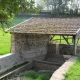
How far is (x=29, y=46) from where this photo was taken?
15.7 meters

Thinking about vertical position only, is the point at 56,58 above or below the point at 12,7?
below

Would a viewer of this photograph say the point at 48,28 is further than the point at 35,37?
No

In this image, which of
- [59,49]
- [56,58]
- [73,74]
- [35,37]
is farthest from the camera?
[59,49]

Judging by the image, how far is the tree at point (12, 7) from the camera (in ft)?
14.2

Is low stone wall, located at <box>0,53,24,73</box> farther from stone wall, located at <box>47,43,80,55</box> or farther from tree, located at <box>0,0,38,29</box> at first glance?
tree, located at <box>0,0,38,29</box>

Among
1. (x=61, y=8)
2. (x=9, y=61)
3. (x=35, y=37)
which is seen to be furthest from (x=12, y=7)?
(x=61, y=8)

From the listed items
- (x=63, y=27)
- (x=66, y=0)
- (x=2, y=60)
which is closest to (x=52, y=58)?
(x=63, y=27)

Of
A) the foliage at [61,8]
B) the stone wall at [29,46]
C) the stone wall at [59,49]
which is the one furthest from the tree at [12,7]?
the foliage at [61,8]

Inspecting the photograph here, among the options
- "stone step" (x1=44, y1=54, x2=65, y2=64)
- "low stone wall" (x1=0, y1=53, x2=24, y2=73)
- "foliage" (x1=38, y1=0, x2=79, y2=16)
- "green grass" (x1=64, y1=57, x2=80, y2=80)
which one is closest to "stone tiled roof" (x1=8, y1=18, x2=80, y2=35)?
"low stone wall" (x1=0, y1=53, x2=24, y2=73)

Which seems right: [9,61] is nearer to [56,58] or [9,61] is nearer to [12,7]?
[56,58]

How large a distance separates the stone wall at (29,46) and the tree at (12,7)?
10.4m

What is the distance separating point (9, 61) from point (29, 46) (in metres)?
2.28

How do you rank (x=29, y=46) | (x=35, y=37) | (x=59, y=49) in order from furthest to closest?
(x=59, y=49) < (x=35, y=37) < (x=29, y=46)

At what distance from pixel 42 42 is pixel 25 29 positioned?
203 centimetres
